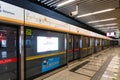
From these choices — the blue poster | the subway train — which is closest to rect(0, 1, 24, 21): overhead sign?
the subway train

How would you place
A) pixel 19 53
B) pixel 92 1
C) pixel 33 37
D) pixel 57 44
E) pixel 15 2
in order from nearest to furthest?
1. pixel 19 53
2. pixel 15 2
3. pixel 33 37
4. pixel 92 1
5. pixel 57 44

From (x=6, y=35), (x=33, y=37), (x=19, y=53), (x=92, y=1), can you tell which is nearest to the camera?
(x=6, y=35)

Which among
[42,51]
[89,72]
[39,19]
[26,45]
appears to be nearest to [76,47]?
[89,72]

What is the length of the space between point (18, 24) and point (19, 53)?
882mm

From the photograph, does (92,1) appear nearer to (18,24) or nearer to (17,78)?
(18,24)

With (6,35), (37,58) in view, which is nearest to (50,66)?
(37,58)

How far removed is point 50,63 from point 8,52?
2113 millimetres

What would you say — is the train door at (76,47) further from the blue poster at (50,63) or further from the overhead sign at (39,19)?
the overhead sign at (39,19)

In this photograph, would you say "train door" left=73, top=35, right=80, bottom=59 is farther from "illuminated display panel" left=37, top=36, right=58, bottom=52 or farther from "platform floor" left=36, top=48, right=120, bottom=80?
"illuminated display panel" left=37, top=36, right=58, bottom=52

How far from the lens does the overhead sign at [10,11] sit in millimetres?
2646

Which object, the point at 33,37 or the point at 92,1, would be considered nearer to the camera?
the point at 33,37

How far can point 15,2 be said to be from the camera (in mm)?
3723

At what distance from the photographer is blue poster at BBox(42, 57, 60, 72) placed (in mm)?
4504

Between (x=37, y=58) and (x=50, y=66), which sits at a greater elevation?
(x=37, y=58)
